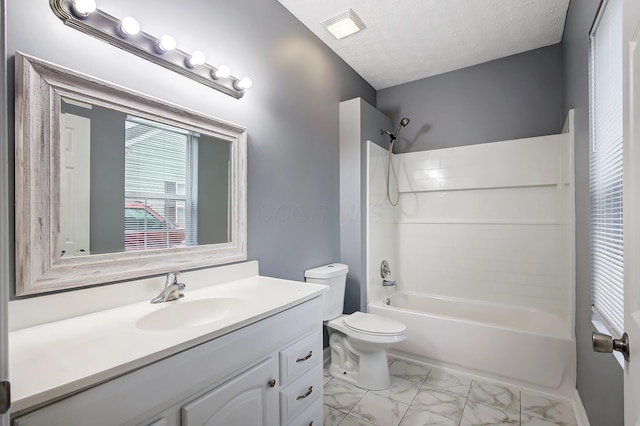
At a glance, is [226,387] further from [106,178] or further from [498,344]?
[498,344]

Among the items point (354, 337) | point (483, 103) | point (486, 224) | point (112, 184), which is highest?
point (483, 103)

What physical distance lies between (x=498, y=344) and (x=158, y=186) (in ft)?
7.86

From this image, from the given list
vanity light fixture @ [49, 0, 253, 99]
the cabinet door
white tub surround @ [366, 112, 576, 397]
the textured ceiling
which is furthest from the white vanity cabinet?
the textured ceiling

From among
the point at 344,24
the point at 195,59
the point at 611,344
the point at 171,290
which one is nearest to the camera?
the point at 611,344

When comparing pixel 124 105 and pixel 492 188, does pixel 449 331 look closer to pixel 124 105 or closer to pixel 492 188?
pixel 492 188

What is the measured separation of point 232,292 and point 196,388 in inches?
22.5

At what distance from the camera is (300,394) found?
1.41 metres

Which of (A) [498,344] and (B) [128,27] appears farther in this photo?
(A) [498,344]

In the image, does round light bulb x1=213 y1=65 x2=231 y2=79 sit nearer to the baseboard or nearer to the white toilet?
the white toilet

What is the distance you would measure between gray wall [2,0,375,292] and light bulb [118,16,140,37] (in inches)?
3.2

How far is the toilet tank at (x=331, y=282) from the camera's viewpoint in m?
2.26

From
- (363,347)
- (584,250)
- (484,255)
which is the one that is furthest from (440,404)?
(484,255)

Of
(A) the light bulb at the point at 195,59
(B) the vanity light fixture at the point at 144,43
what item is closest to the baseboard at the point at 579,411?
(B) the vanity light fixture at the point at 144,43

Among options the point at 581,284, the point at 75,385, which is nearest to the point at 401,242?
the point at 581,284
